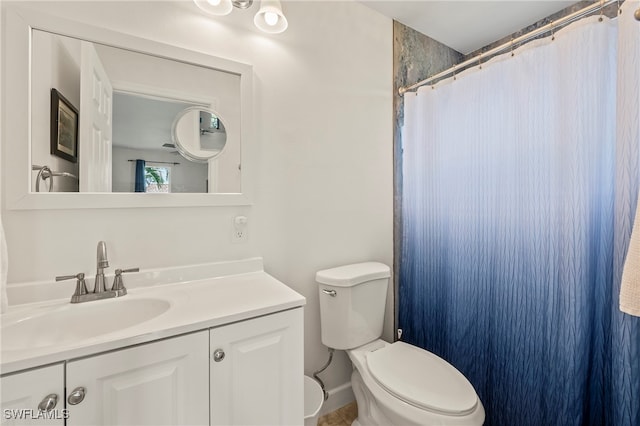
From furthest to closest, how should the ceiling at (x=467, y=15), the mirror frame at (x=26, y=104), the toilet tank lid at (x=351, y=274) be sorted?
1. the ceiling at (x=467, y=15)
2. the toilet tank lid at (x=351, y=274)
3. the mirror frame at (x=26, y=104)

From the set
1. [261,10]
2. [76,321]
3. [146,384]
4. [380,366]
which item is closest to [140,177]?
[76,321]

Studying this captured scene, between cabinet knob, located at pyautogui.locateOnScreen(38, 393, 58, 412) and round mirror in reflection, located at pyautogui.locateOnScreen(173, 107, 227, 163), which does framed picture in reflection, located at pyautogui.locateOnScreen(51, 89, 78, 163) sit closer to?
round mirror in reflection, located at pyautogui.locateOnScreen(173, 107, 227, 163)

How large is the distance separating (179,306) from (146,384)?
0.79 ft

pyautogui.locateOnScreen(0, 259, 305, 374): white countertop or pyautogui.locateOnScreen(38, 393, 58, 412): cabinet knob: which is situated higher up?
pyautogui.locateOnScreen(0, 259, 305, 374): white countertop

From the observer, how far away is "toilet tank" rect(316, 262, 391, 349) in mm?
1505

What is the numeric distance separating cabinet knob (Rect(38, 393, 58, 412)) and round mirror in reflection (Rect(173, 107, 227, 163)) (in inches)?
36.2

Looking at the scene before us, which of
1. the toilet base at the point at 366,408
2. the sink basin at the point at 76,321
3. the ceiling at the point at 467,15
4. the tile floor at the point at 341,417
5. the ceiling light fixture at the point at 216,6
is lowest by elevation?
the tile floor at the point at 341,417

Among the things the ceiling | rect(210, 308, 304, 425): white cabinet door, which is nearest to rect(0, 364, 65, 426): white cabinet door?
rect(210, 308, 304, 425): white cabinet door

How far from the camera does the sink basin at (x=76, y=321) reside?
34.4 inches

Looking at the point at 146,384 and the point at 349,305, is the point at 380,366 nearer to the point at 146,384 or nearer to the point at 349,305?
the point at 349,305

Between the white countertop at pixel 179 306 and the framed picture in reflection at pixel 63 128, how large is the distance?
53 cm

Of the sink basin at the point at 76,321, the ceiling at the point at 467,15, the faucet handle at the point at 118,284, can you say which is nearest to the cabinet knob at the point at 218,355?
the sink basin at the point at 76,321

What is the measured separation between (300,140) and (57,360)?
1.26 meters

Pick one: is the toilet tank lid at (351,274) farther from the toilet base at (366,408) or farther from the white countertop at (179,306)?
the toilet base at (366,408)
